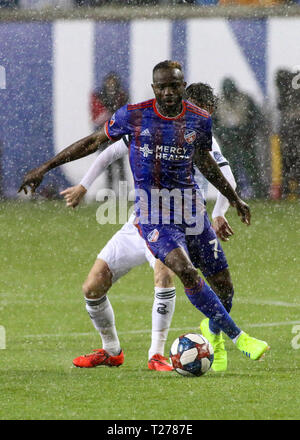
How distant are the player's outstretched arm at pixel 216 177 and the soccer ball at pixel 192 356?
1.00 meters

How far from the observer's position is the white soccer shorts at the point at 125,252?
820 cm

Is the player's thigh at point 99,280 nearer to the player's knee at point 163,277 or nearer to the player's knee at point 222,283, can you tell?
the player's knee at point 163,277

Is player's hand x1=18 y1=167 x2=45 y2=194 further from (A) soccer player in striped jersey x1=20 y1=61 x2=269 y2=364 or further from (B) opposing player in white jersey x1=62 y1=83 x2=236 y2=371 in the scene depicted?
(B) opposing player in white jersey x1=62 y1=83 x2=236 y2=371

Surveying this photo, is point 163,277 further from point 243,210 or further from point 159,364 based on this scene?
point 243,210

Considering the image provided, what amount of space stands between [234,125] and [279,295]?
646 centimetres

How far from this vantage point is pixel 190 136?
312 inches

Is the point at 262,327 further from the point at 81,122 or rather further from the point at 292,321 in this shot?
the point at 81,122

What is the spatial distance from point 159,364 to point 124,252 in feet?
2.58

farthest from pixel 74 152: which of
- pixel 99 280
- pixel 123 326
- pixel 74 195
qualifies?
pixel 123 326

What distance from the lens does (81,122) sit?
1847cm

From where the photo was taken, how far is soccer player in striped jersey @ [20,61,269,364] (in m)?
7.72

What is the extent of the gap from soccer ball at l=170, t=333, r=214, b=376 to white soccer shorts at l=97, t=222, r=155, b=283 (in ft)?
2.47

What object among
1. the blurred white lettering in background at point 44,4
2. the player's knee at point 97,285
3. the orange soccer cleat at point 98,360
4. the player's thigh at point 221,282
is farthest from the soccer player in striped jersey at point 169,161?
the blurred white lettering in background at point 44,4
